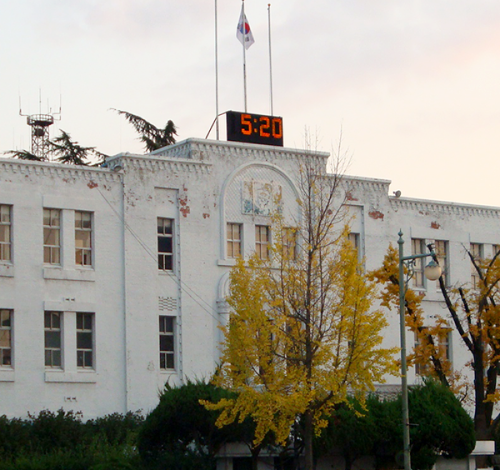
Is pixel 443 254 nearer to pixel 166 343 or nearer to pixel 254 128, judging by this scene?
pixel 254 128

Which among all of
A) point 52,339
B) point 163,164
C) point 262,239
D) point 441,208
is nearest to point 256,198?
point 262,239

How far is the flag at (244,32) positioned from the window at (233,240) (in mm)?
7722

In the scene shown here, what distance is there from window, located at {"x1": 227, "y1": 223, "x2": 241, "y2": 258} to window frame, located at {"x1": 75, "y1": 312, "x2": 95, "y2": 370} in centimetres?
661

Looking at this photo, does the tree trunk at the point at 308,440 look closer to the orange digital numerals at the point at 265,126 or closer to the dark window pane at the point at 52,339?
the dark window pane at the point at 52,339

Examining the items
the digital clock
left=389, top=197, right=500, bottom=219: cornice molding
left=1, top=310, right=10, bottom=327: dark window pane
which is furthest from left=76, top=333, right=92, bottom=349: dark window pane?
left=389, top=197, right=500, bottom=219: cornice molding

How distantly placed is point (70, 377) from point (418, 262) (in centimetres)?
1809

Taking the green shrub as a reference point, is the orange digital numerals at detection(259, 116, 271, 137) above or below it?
above

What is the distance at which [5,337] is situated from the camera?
37469 millimetres

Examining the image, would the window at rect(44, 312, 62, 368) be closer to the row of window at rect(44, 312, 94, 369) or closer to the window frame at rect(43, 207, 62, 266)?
the row of window at rect(44, 312, 94, 369)

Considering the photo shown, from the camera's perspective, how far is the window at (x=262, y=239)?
43406 millimetres

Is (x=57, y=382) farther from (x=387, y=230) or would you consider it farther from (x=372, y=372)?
(x=387, y=230)

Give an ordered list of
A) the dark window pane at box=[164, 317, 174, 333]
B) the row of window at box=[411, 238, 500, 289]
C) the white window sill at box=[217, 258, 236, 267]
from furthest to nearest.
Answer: the row of window at box=[411, 238, 500, 289] → the white window sill at box=[217, 258, 236, 267] → the dark window pane at box=[164, 317, 174, 333]

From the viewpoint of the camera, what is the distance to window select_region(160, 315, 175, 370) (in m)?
40.9

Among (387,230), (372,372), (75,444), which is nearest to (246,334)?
(372,372)
